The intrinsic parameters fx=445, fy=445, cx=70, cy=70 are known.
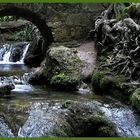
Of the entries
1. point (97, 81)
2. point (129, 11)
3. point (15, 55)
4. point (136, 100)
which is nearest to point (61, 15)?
point (129, 11)

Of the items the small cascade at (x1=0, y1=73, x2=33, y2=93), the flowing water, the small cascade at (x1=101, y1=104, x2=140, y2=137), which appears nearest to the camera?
the flowing water

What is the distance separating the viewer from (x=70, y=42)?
16891 mm

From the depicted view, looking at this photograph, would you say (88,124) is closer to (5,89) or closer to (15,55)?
(5,89)

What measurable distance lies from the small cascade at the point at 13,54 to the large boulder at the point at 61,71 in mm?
5739

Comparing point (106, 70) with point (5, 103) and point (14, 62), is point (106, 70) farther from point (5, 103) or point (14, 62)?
point (14, 62)

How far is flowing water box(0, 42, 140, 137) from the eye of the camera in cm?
869

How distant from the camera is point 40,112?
9.53m

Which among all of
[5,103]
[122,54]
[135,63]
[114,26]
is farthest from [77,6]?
[5,103]

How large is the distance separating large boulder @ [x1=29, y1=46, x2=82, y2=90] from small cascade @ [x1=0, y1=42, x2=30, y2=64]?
5.74 meters

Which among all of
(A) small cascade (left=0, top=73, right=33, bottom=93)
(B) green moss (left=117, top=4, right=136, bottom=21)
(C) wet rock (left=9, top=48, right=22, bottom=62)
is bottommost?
(C) wet rock (left=9, top=48, right=22, bottom=62)

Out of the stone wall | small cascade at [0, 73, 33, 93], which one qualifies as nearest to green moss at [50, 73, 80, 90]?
small cascade at [0, 73, 33, 93]

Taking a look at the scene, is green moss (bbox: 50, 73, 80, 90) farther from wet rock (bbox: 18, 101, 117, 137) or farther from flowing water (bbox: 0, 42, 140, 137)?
wet rock (bbox: 18, 101, 117, 137)

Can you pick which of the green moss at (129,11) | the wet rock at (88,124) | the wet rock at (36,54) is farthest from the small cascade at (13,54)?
the wet rock at (88,124)

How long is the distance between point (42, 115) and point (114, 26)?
5.78m
